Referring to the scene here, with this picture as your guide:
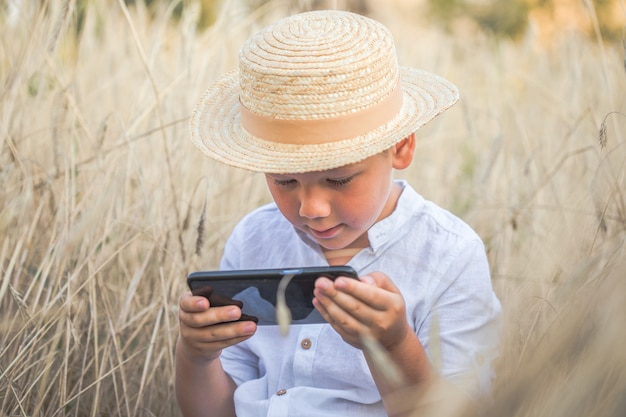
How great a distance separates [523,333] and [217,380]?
2.40ft

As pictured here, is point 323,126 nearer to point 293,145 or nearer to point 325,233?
point 293,145

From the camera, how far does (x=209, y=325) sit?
1.70 m

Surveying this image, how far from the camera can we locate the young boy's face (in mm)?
1656

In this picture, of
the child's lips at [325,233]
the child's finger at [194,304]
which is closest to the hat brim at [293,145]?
the child's lips at [325,233]

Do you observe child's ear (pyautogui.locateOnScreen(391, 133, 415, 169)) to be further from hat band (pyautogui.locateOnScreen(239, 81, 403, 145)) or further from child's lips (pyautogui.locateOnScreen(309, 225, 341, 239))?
child's lips (pyautogui.locateOnScreen(309, 225, 341, 239))

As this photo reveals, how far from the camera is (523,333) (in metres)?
1.55

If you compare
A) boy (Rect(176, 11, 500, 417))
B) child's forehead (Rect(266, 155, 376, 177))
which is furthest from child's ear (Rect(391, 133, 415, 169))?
child's forehead (Rect(266, 155, 376, 177))

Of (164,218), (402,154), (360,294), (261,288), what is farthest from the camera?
(164,218)

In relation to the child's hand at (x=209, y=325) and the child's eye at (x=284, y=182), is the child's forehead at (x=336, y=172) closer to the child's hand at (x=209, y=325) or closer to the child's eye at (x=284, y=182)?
the child's eye at (x=284, y=182)

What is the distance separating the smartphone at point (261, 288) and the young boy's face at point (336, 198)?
5.1 inches

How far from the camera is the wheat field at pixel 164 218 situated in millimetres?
1316

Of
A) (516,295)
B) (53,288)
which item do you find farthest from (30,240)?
(516,295)

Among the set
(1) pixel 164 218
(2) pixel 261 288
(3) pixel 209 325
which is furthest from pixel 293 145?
(1) pixel 164 218

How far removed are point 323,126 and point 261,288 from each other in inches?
13.4
